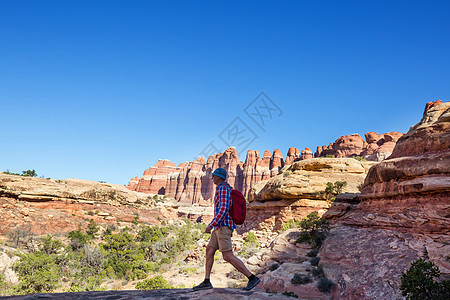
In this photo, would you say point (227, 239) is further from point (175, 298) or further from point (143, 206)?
point (143, 206)

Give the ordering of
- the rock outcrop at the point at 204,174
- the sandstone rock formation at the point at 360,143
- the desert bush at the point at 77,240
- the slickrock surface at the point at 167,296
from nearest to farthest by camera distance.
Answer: the slickrock surface at the point at 167,296 < the desert bush at the point at 77,240 < the sandstone rock formation at the point at 360,143 < the rock outcrop at the point at 204,174

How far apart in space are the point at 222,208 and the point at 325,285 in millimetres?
6509

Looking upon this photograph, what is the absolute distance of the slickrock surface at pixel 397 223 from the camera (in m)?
8.13

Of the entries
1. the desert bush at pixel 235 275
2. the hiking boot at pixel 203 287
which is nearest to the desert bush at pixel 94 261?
the desert bush at pixel 235 275

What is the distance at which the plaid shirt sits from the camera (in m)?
4.23

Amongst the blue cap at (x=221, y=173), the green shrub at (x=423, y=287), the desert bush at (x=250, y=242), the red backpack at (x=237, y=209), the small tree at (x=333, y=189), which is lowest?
the desert bush at (x=250, y=242)

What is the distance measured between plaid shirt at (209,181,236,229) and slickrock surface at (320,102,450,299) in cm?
593

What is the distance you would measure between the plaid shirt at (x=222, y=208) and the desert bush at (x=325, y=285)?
6122mm

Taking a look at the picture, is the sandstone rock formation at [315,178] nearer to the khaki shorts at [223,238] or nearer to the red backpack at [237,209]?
the red backpack at [237,209]

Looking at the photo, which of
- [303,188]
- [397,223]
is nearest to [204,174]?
[303,188]

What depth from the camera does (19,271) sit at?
13.3 m

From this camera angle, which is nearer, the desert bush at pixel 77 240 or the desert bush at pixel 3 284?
the desert bush at pixel 3 284

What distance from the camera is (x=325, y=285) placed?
860 centimetres

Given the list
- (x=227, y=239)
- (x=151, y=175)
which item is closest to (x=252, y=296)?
(x=227, y=239)
